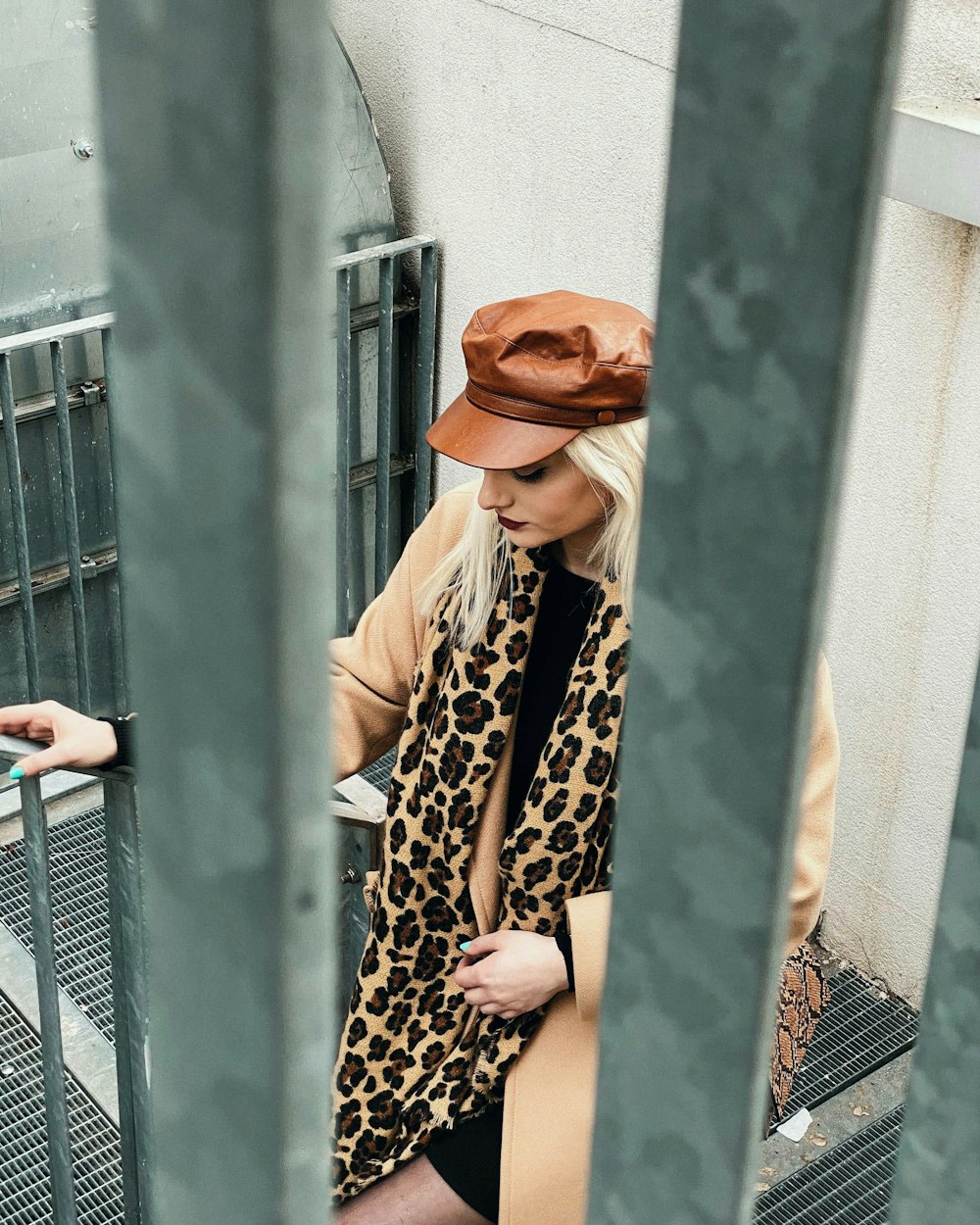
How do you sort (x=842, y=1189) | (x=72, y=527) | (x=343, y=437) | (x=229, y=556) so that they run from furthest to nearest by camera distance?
(x=343, y=437) < (x=72, y=527) < (x=842, y=1189) < (x=229, y=556)

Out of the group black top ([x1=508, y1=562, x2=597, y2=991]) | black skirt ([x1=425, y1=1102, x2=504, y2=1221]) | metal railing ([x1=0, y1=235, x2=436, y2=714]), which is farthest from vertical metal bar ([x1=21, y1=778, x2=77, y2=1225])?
metal railing ([x1=0, y1=235, x2=436, y2=714])

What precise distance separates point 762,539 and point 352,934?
2238mm

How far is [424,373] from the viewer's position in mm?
4941

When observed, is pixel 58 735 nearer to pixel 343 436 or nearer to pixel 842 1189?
pixel 842 1189

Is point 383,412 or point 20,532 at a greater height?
point 383,412

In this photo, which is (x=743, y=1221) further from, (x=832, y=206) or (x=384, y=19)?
(x=384, y=19)

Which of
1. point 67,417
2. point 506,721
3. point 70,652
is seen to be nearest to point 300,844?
point 506,721

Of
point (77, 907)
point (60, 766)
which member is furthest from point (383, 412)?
point (60, 766)

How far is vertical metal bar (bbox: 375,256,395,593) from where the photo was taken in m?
4.73

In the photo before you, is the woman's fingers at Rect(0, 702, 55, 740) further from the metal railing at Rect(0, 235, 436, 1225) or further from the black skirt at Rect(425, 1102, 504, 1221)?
the metal railing at Rect(0, 235, 436, 1225)

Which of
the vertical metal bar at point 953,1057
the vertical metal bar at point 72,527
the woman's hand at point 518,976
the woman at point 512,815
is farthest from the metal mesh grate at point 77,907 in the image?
the vertical metal bar at point 953,1057

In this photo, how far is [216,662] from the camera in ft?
1.08

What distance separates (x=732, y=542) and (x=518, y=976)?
1780 mm

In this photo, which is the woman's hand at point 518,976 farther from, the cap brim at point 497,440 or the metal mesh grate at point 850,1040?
the metal mesh grate at point 850,1040
